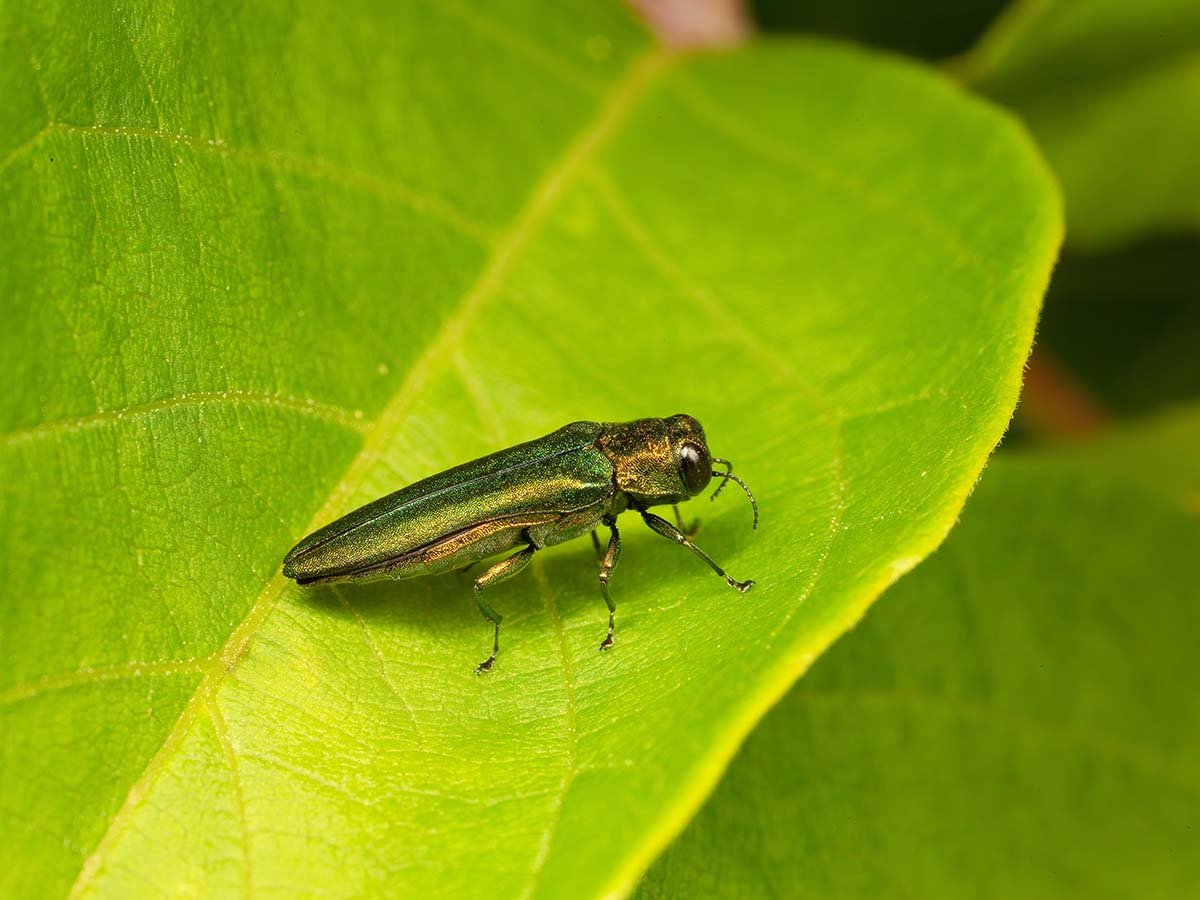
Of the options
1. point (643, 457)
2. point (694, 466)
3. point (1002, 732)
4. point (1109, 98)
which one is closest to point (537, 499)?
point (643, 457)

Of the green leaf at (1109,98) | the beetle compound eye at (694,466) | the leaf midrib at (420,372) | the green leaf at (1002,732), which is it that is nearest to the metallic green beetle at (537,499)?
the beetle compound eye at (694,466)

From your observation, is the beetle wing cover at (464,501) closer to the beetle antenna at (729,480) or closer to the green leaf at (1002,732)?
the beetle antenna at (729,480)

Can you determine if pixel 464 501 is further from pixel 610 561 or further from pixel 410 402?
pixel 610 561

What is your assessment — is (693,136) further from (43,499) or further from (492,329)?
(43,499)

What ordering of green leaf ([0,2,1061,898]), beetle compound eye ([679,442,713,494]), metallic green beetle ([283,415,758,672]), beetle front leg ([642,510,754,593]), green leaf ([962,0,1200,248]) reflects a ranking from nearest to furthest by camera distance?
1. green leaf ([0,2,1061,898])
2. beetle front leg ([642,510,754,593])
3. metallic green beetle ([283,415,758,672])
4. beetle compound eye ([679,442,713,494])
5. green leaf ([962,0,1200,248])

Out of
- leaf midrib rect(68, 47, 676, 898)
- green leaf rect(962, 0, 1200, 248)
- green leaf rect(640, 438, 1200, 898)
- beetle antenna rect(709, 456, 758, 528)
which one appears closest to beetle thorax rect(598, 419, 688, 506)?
beetle antenna rect(709, 456, 758, 528)

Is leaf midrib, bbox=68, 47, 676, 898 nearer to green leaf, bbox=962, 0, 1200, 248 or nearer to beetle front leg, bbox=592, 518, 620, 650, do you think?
beetle front leg, bbox=592, 518, 620, 650
